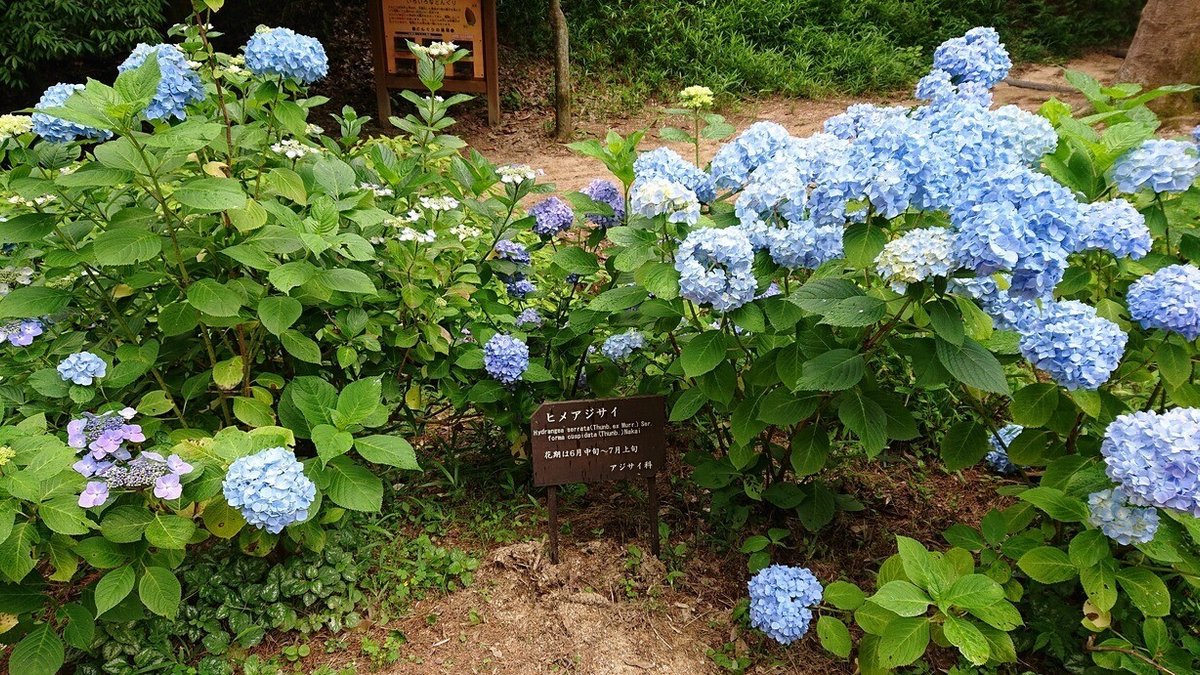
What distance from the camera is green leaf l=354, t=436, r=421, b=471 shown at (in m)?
1.80

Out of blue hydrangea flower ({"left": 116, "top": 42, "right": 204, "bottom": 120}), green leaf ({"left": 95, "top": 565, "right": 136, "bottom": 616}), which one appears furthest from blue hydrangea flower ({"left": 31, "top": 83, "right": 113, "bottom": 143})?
green leaf ({"left": 95, "top": 565, "right": 136, "bottom": 616})

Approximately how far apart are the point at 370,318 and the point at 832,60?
7474 mm

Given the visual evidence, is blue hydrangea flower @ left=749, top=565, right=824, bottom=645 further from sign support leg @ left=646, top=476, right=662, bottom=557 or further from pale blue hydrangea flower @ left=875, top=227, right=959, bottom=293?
pale blue hydrangea flower @ left=875, top=227, right=959, bottom=293

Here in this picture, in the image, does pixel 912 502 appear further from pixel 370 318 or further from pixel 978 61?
pixel 370 318

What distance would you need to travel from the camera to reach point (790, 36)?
8719 mm

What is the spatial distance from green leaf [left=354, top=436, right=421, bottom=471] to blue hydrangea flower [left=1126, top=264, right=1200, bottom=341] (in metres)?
1.59

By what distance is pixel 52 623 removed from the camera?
2031mm

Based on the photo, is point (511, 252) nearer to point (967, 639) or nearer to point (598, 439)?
point (598, 439)

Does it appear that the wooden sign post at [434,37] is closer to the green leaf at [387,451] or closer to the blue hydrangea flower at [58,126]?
the blue hydrangea flower at [58,126]

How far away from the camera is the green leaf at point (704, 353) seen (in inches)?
74.0

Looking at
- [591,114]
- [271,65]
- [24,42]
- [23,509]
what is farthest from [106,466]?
[591,114]

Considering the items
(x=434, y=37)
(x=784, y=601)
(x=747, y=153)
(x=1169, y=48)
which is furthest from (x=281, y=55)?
(x=1169, y=48)

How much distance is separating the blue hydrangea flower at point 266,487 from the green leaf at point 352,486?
0.51 feet

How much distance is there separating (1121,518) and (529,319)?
1614 millimetres
